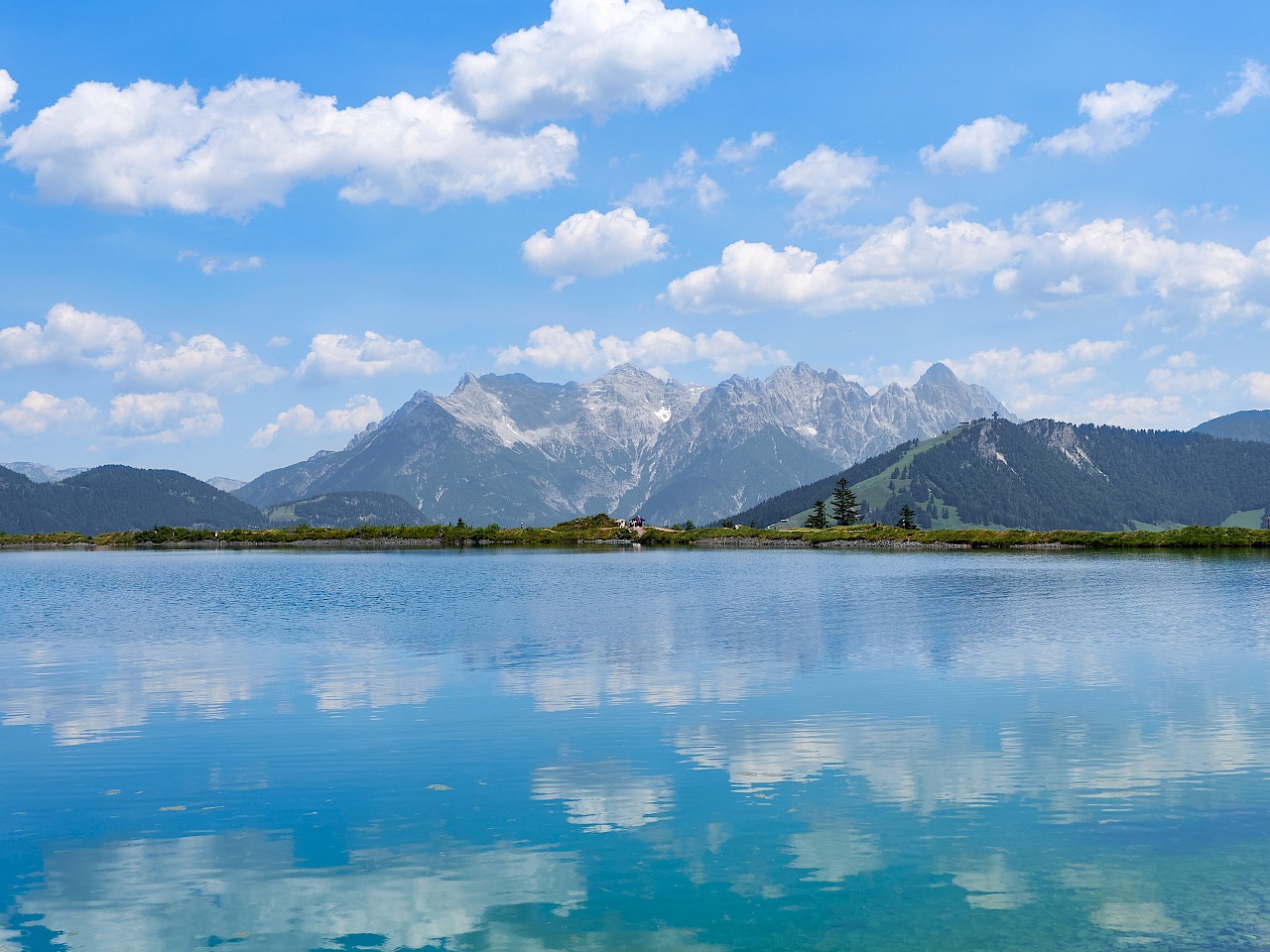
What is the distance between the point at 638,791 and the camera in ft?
86.0

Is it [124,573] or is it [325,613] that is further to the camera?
[124,573]

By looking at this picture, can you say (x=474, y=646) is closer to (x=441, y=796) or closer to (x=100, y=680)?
(x=100, y=680)

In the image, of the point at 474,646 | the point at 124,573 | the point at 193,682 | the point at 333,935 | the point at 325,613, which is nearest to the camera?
A: the point at 333,935

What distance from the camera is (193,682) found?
44.8 m

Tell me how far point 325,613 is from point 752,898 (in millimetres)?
64241

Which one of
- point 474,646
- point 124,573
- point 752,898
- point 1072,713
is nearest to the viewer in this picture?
point 752,898

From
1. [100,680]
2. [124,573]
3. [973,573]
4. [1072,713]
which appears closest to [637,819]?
[1072,713]

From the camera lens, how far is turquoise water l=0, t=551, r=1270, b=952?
1820cm

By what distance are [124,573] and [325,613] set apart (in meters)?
88.2

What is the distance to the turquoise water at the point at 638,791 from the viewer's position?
18.2m

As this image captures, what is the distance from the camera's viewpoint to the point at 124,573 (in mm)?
148500

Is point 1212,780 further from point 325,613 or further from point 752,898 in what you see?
point 325,613

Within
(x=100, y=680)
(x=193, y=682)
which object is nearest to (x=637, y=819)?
(x=193, y=682)

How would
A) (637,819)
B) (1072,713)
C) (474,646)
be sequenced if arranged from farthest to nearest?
(474,646), (1072,713), (637,819)
